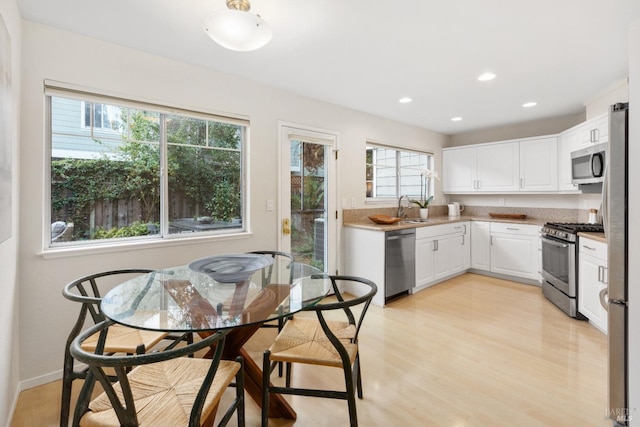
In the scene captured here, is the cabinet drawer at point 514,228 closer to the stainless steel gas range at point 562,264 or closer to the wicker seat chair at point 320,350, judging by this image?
the stainless steel gas range at point 562,264

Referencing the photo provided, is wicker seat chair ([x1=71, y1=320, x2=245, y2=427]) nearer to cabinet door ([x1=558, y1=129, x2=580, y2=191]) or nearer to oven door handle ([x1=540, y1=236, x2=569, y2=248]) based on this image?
oven door handle ([x1=540, y1=236, x2=569, y2=248])

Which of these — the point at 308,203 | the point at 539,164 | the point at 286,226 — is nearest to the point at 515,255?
the point at 539,164

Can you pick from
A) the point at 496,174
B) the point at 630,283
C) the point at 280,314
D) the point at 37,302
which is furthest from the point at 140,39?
the point at 496,174

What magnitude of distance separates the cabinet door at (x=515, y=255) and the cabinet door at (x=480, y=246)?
7 centimetres

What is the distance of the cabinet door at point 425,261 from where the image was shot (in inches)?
155

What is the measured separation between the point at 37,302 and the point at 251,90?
2.40 meters

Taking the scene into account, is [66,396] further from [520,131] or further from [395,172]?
[520,131]

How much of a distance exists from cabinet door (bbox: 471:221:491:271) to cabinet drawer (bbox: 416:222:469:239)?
0.14 meters

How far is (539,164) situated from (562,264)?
1.73 meters

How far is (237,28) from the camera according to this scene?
1.54 m

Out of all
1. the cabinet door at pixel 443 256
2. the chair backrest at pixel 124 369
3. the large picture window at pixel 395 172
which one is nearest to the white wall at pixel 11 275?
the chair backrest at pixel 124 369

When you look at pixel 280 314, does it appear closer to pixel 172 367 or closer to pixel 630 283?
pixel 172 367

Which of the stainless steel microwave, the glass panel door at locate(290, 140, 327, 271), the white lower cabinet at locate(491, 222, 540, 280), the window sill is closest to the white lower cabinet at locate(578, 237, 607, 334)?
the stainless steel microwave

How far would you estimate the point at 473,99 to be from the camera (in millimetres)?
3605
